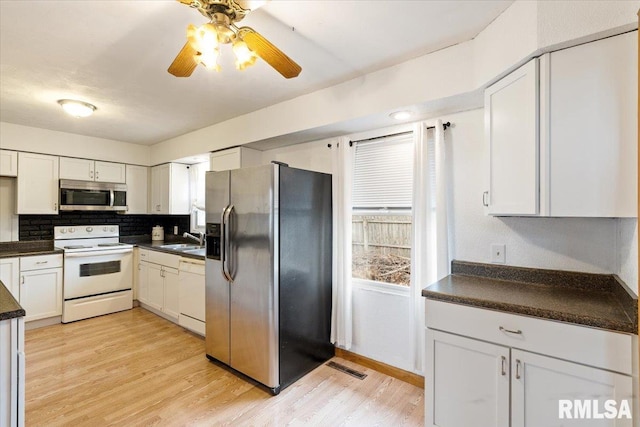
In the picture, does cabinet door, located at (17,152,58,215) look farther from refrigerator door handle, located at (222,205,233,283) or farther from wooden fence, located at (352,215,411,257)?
wooden fence, located at (352,215,411,257)

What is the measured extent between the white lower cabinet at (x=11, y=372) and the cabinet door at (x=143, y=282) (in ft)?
9.23

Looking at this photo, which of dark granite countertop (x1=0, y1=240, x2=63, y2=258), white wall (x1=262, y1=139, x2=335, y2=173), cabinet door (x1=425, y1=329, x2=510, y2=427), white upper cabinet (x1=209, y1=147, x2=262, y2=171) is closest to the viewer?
cabinet door (x1=425, y1=329, x2=510, y2=427)

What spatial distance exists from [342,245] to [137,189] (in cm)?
356

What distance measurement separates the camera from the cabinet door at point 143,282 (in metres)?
3.99

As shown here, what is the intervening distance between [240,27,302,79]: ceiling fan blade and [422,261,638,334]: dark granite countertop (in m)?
1.43

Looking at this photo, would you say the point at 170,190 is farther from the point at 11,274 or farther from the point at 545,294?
the point at 545,294

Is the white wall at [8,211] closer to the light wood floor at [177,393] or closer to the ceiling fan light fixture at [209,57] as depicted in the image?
the light wood floor at [177,393]

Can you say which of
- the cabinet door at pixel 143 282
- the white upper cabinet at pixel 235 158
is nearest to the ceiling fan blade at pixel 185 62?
the white upper cabinet at pixel 235 158

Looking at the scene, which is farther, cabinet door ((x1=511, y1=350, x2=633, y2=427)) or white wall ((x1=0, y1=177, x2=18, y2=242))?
white wall ((x1=0, y1=177, x2=18, y2=242))

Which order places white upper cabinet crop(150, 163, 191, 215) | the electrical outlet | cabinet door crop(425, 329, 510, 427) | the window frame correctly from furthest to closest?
white upper cabinet crop(150, 163, 191, 215), the window frame, the electrical outlet, cabinet door crop(425, 329, 510, 427)

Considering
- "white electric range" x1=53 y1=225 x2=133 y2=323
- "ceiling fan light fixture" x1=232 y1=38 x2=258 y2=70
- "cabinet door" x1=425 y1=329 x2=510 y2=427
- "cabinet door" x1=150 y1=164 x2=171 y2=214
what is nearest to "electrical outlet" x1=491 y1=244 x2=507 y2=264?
"cabinet door" x1=425 y1=329 x2=510 y2=427

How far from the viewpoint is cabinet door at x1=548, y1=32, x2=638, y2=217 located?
1.28 metres

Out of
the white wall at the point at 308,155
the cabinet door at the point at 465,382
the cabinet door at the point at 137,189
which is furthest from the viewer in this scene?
the cabinet door at the point at 137,189

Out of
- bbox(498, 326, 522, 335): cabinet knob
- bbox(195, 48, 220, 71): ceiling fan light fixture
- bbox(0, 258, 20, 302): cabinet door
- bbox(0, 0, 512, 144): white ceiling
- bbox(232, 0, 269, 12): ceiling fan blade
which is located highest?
bbox(0, 0, 512, 144): white ceiling
